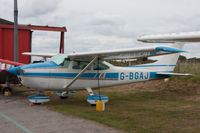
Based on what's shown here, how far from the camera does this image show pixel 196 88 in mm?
11906

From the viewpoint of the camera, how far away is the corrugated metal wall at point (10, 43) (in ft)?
71.6

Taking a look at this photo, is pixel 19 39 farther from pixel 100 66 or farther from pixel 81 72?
pixel 81 72

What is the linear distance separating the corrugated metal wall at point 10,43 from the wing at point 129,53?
15274mm

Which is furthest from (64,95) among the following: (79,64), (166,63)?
(166,63)

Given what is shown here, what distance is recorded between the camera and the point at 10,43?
73.0 ft

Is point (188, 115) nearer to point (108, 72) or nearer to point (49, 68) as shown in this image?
point (108, 72)

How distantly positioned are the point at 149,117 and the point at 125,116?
2.27 feet

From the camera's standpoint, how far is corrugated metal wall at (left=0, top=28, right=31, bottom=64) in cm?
2181

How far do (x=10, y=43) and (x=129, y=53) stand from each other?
1757 centimetres

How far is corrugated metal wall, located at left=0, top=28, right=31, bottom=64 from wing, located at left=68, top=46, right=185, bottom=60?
15274 mm

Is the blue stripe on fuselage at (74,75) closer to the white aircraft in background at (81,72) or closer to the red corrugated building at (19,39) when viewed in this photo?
the white aircraft in background at (81,72)

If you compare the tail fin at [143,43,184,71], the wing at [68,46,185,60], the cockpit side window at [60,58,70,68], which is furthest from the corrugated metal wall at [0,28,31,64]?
the tail fin at [143,43,184,71]

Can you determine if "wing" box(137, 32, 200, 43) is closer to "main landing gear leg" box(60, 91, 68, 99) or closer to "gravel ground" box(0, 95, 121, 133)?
"gravel ground" box(0, 95, 121, 133)

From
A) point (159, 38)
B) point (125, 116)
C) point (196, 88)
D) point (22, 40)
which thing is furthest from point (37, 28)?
point (159, 38)
